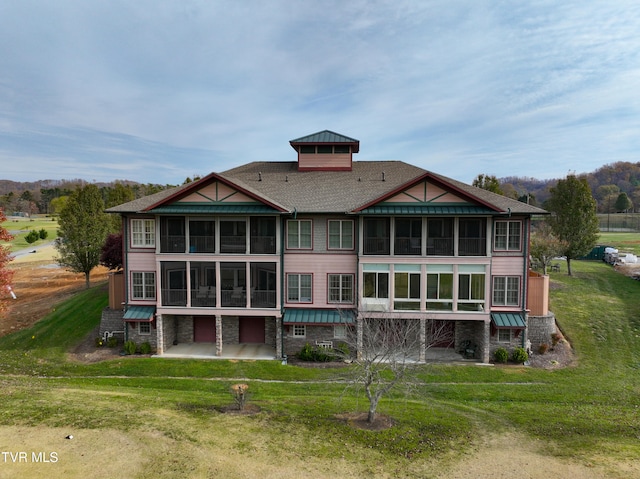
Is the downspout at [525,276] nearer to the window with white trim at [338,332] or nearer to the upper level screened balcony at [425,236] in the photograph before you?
the upper level screened balcony at [425,236]

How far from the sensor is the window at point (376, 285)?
72.2ft

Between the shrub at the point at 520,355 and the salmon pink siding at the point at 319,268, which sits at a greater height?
the salmon pink siding at the point at 319,268

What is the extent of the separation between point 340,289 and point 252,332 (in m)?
6.19

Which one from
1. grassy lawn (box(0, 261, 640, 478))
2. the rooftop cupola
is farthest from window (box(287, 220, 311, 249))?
the rooftop cupola

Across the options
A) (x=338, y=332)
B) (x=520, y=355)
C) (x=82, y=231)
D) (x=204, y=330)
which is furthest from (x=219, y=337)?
(x=82, y=231)

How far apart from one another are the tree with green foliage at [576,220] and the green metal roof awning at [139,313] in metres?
32.6

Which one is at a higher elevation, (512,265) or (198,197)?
(198,197)

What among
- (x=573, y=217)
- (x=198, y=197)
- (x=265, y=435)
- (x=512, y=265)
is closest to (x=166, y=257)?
(x=198, y=197)

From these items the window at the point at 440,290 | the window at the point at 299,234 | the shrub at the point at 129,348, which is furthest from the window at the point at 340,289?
the shrub at the point at 129,348

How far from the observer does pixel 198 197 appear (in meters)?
21.9

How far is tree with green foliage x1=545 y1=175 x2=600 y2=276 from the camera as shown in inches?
1348

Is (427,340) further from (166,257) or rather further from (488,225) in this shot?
(166,257)

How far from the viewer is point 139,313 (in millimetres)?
22516

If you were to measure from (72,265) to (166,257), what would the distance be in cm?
1789
